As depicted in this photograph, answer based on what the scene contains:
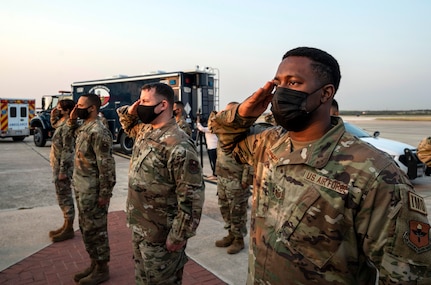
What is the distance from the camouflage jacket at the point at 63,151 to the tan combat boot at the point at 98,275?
170 cm

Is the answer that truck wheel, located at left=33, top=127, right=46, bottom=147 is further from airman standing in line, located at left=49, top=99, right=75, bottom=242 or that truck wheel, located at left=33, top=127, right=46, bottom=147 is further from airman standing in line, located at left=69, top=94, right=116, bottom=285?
airman standing in line, located at left=69, top=94, right=116, bottom=285

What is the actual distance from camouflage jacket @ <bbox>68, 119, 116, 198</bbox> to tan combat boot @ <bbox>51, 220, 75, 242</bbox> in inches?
54.2

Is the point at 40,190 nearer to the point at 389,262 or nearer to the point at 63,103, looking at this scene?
the point at 63,103

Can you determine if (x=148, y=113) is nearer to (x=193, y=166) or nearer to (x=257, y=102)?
(x=193, y=166)

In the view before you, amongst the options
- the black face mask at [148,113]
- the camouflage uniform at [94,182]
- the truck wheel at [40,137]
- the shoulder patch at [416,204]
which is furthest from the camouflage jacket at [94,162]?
the truck wheel at [40,137]

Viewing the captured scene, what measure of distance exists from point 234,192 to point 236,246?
2.23 ft

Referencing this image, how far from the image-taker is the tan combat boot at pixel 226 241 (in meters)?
4.52

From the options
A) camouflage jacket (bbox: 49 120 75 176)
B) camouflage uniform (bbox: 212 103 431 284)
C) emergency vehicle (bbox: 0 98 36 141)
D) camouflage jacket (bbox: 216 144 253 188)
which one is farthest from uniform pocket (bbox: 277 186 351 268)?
emergency vehicle (bbox: 0 98 36 141)

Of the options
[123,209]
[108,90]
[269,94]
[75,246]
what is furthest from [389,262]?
[108,90]

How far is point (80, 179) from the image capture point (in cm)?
363

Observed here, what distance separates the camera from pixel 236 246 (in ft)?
14.3

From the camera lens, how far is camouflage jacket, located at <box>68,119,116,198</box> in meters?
3.54

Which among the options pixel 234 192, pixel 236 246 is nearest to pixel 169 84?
pixel 234 192

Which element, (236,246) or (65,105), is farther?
(65,105)
